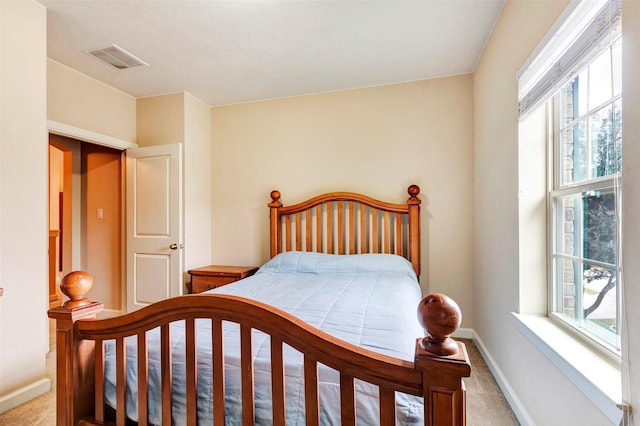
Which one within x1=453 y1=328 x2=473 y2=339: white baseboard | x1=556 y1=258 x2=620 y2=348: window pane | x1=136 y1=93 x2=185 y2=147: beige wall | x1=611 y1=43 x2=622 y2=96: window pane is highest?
x1=136 y1=93 x2=185 y2=147: beige wall

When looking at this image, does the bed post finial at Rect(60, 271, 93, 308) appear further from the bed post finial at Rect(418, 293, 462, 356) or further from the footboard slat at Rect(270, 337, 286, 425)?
the bed post finial at Rect(418, 293, 462, 356)

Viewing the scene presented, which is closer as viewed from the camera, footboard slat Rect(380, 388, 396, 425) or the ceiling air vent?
footboard slat Rect(380, 388, 396, 425)

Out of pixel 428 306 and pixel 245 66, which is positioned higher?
pixel 245 66

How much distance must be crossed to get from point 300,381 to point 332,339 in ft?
0.66

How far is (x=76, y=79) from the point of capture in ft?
8.99

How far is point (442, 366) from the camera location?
693mm

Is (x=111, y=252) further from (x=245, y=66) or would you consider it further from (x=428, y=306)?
(x=428, y=306)

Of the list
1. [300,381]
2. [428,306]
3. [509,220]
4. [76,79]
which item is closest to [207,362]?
[300,381]

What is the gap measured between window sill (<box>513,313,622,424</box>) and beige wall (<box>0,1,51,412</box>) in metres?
2.84

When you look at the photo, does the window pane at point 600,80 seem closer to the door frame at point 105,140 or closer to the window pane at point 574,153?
the window pane at point 574,153

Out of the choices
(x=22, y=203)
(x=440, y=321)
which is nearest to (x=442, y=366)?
(x=440, y=321)

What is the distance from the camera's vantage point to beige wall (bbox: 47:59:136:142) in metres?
2.58

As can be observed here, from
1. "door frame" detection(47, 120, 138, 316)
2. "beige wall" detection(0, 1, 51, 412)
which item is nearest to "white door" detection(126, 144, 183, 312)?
"door frame" detection(47, 120, 138, 316)

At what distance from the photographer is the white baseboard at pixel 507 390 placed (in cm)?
158
